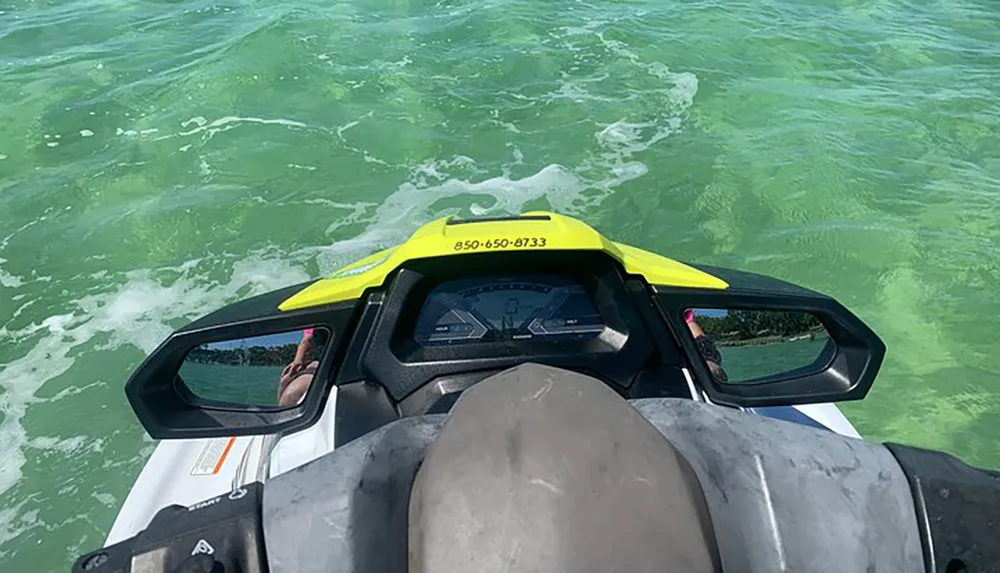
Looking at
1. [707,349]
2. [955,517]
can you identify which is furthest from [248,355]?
[955,517]

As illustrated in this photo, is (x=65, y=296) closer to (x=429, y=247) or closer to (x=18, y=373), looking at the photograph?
(x=18, y=373)

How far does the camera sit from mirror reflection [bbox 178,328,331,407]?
191 cm

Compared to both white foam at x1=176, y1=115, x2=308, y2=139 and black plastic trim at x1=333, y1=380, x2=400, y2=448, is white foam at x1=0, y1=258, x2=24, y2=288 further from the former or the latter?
black plastic trim at x1=333, y1=380, x2=400, y2=448

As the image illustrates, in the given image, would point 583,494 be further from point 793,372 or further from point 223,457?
point 223,457

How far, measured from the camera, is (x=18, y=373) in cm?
426

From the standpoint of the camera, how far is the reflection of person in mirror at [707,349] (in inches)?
76.0

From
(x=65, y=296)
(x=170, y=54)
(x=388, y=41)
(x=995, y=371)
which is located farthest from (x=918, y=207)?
(x=170, y=54)

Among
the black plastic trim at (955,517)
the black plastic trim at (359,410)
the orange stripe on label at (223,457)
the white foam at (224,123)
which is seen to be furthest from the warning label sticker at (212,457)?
the white foam at (224,123)

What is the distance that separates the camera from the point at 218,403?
6.43 ft

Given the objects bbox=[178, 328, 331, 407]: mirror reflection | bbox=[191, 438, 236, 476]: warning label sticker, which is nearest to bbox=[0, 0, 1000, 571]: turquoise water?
bbox=[191, 438, 236, 476]: warning label sticker

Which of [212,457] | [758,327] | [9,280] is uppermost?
[758,327]

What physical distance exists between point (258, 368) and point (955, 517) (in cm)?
147

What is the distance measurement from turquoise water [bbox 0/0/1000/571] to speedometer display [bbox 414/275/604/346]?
7.34 feet

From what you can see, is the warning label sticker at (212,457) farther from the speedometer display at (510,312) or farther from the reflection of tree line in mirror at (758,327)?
the reflection of tree line in mirror at (758,327)
